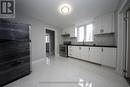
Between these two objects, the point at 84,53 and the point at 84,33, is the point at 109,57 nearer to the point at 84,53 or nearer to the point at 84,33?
the point at 84,53

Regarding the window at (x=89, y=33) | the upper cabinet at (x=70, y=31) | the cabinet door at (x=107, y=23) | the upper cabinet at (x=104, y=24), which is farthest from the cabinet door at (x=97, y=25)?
the upper cabinet at (x=70, y=31)

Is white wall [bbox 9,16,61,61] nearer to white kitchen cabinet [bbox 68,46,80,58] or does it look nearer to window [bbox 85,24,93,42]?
white kitchen cabinet [bbox 68,46,80,58]

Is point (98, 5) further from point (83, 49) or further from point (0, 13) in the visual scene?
point (0, 13)

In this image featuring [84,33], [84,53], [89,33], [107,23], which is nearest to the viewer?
[107,23]

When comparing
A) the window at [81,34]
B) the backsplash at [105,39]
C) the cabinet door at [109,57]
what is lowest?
the cabinet door at [109,57]

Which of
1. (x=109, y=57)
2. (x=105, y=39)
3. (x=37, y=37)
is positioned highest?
(x=37, y=37)

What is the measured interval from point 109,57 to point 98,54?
45 centimetres

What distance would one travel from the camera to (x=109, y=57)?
272 cm

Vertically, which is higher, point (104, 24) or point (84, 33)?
point (104, 24)

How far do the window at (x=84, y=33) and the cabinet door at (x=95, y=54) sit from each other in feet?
3.35

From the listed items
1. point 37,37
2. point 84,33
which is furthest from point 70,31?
point 37,37

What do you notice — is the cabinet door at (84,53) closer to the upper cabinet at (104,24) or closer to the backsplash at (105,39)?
the backsplash at (105,39)

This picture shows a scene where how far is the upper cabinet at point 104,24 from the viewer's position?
9.57 ft

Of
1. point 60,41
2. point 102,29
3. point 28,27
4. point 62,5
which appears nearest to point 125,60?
point 102,29
